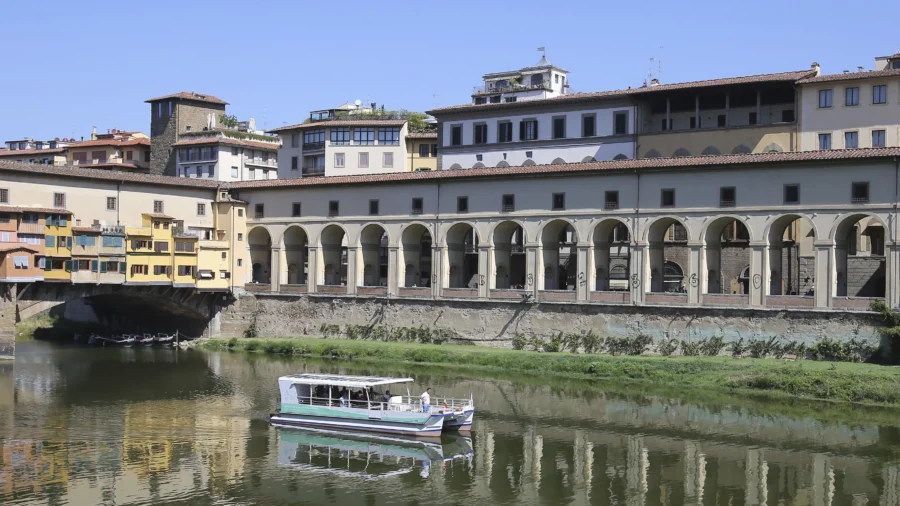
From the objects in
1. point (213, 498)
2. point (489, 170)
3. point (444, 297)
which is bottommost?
point (213, 498)

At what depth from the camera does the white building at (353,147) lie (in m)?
94.8

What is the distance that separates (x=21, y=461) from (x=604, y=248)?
125 feet

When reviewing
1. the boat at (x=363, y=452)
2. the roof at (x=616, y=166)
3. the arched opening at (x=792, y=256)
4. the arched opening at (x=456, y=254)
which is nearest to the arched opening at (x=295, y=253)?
the roof at (x=616, y=166)

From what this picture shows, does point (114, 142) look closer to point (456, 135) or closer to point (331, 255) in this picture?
point (331, 255)

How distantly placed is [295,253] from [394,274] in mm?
10428

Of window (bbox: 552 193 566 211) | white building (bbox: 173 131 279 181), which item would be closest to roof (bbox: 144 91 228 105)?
white building (bbox: 173 131 279 181)

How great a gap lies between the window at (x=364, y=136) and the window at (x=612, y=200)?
3489 centimetres

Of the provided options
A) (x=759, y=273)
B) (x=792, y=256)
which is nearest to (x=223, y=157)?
(x=792, y=256)

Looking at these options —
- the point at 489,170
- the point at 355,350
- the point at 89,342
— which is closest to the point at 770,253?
the point at 489,170

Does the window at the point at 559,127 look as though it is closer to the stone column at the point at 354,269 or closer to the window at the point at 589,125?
the window at the point at 589,125

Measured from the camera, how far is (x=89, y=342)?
251 ft

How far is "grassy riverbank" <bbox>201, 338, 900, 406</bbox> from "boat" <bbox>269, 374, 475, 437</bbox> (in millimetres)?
12888

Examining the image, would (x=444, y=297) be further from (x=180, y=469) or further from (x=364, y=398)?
(x=180, y=469)

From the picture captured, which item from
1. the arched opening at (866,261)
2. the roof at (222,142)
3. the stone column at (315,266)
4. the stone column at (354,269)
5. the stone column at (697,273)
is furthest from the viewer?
the roof at (222,142)
